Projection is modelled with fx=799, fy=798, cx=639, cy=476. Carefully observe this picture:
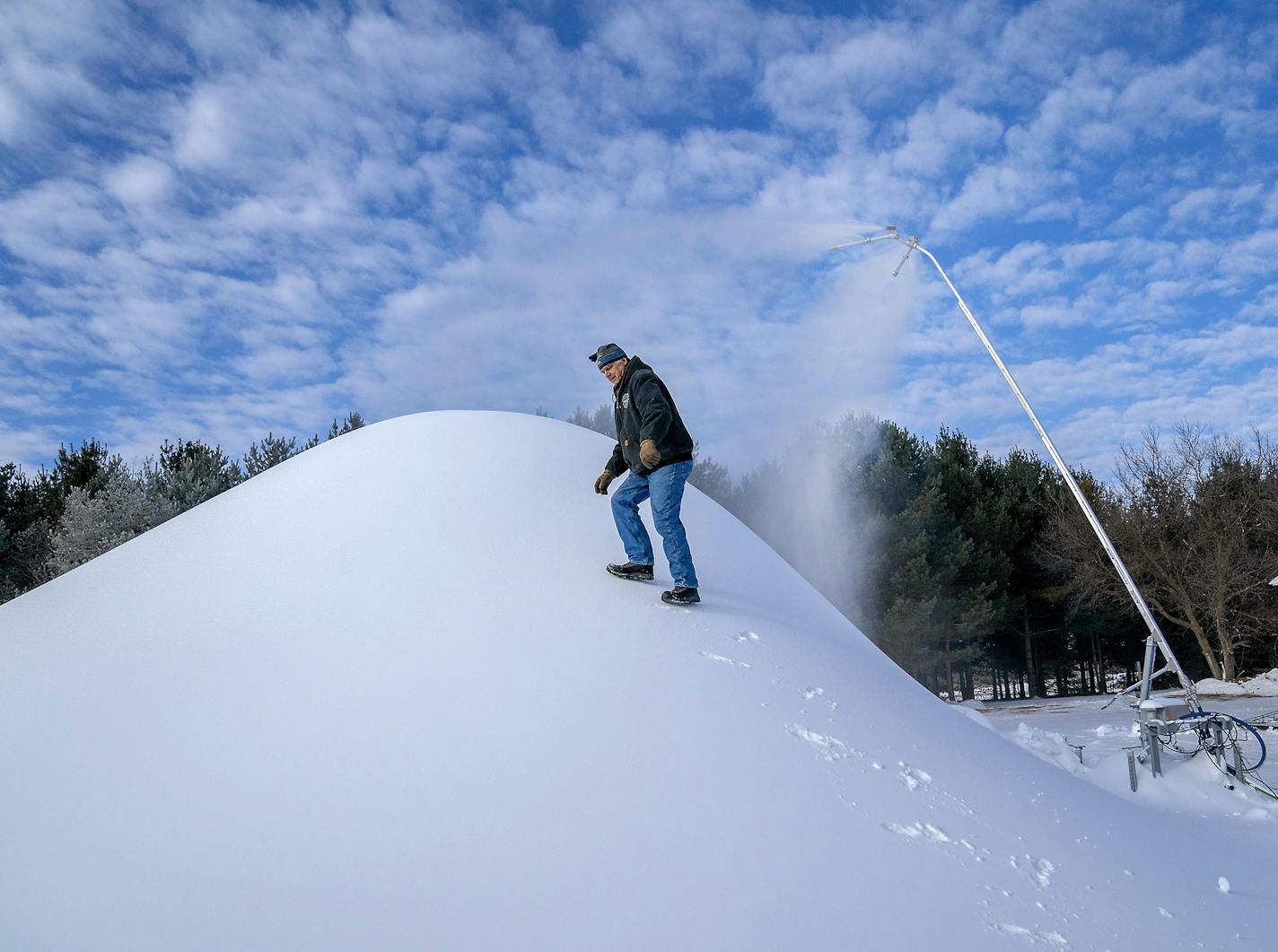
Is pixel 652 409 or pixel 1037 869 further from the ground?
pixel 652 409

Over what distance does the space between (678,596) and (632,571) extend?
0.32 m

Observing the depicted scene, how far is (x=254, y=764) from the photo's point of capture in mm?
2592

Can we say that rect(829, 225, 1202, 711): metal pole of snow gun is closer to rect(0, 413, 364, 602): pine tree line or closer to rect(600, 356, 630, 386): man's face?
rect(600, 356, 630, 386): man's face

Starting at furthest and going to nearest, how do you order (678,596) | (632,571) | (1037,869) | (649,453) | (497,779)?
(632,571)
(678,596)
(649,453)
(1037,869)
(497,779)

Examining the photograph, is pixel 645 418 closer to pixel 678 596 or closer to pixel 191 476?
pixel 678 596

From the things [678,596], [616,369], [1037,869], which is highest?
[616,369]

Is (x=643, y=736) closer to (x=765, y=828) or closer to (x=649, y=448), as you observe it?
(x=765, y=828)

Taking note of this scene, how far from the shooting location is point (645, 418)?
4.29 m

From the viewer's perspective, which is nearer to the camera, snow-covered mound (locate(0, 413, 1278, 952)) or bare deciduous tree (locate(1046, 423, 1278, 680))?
snow-covered mound (locate(0, 413, 1278, 952))

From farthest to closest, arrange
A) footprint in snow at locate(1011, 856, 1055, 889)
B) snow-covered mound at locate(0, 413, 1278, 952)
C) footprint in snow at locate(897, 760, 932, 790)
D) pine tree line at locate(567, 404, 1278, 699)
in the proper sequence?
1. pine tree line at locate(567, 404, 1278, 699)
2. footprint in snow at locate(897, 760, 932, 790)
3. footprint in snow at locate(1011, 856, 1055, 889)
4. snow-covered mound at locate(0, 413, 1278, 952)

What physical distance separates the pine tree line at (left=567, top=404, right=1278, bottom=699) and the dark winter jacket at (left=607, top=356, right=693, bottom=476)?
17.7m

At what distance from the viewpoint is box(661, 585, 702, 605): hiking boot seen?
4223 mm

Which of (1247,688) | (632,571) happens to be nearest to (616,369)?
(632,571)

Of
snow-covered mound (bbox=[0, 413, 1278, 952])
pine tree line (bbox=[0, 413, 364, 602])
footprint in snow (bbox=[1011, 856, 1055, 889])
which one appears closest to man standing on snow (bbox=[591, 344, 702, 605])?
snow-covered mound (bbox=[0, 413, 1278, 952])
